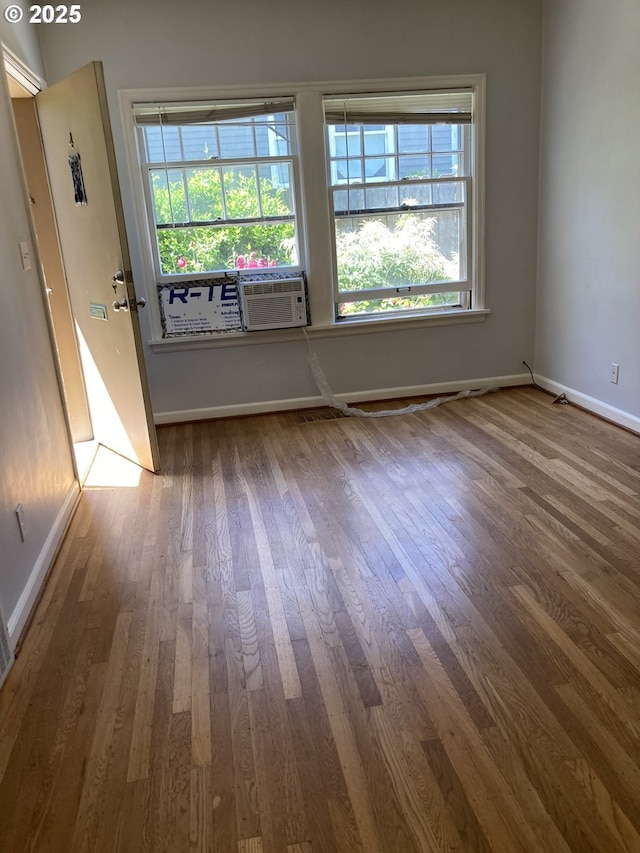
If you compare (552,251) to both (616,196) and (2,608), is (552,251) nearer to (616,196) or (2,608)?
(616,196)

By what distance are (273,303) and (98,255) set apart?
1.27m

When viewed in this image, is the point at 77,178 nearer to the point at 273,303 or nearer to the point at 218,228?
the point at 218,228

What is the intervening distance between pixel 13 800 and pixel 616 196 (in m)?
4.02

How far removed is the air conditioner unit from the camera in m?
4.31

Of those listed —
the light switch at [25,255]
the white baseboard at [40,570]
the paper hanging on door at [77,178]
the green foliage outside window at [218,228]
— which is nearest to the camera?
the white baseboard at [40,570]

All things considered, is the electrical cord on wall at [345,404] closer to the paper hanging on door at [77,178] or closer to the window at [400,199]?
the window at [400,199]

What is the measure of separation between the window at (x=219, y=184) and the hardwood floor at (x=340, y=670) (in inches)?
69.6

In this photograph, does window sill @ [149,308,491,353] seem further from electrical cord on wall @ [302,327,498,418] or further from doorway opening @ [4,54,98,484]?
doorway opening @ [4,54,98,484]

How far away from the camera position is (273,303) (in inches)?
171

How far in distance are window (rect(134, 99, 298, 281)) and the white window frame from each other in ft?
0.19

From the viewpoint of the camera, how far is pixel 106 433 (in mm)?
4035

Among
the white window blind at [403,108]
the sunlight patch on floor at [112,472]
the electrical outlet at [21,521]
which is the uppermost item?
the white window blind at [403,108]

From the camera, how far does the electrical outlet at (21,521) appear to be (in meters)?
2.36
